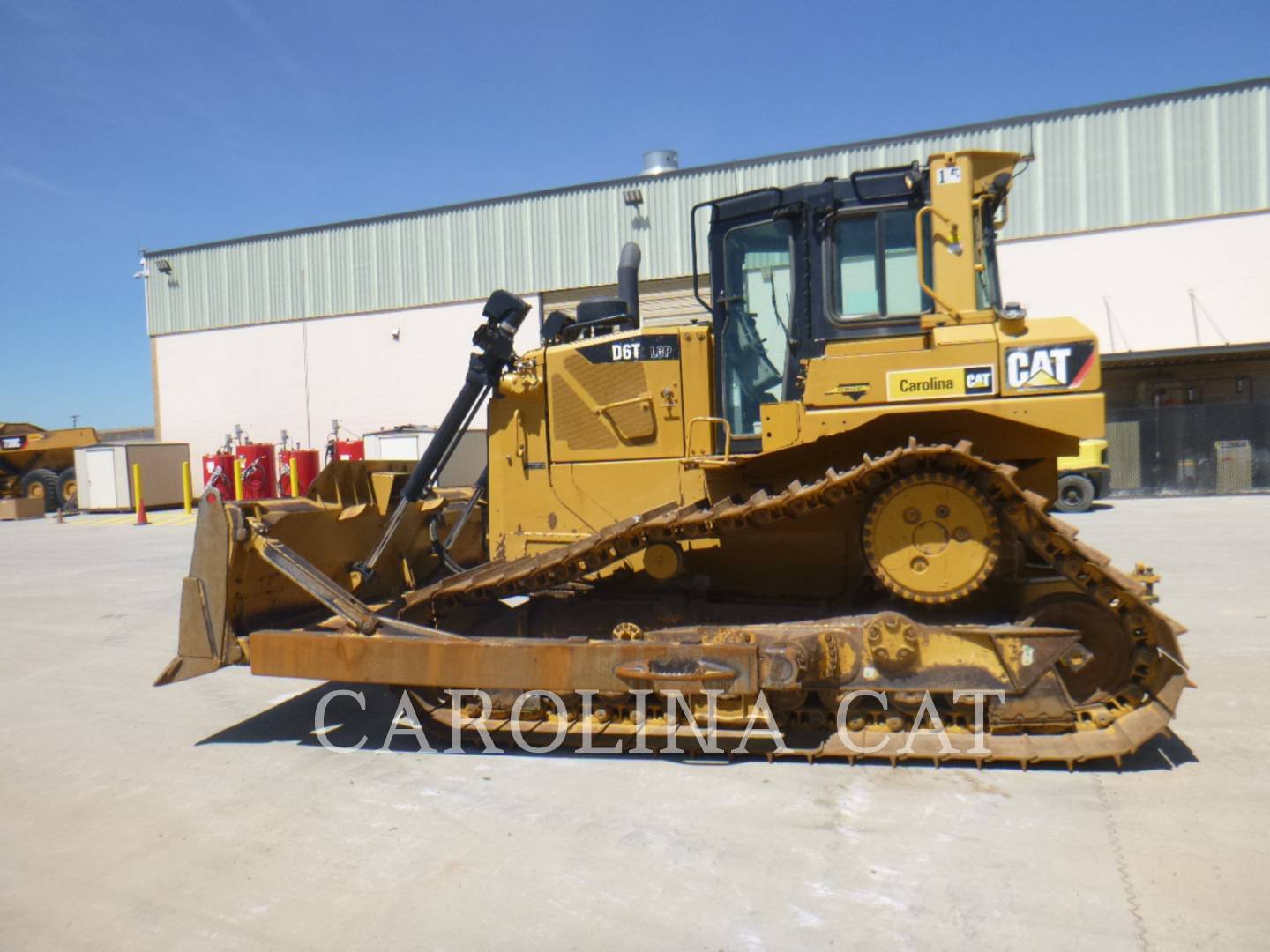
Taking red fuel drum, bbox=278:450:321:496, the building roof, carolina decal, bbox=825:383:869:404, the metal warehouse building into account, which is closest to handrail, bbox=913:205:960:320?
carolina decal, bbox=825:383:869:404

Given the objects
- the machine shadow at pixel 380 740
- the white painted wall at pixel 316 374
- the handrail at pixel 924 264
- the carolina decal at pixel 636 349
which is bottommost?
the machine shadow at pixel 380 740

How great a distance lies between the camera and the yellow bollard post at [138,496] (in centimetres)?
2392

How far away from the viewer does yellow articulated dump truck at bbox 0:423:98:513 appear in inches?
1171

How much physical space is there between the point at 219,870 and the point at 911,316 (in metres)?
4.37

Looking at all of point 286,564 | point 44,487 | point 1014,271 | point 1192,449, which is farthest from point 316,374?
point 286,564

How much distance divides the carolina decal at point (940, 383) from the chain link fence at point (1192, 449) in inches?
809

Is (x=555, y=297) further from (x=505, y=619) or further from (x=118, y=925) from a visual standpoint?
(x=118, y=925)

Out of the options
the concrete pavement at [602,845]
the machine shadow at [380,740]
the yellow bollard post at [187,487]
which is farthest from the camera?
the yellow bollard post at [187,487]

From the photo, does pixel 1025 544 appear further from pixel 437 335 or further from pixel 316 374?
pixel 316 374

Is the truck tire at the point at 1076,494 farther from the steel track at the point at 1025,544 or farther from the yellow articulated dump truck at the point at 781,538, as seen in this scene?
the steel track at the point at 1025,544

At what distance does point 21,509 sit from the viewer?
28.1 metres

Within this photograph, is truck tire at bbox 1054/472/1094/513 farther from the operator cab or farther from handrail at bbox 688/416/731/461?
handrail at bbox 688/416/731/461

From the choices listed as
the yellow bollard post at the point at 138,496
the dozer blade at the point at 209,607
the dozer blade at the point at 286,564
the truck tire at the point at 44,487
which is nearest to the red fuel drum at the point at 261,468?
the yellow bollard post at the point at 138,496

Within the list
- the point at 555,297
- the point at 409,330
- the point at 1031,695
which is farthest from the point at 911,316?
the point at 409,330
